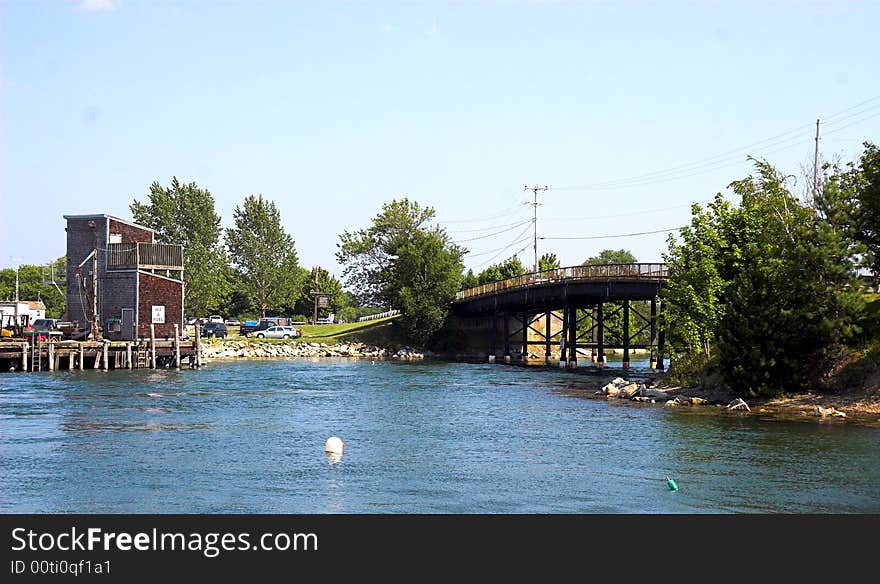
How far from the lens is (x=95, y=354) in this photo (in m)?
81.8

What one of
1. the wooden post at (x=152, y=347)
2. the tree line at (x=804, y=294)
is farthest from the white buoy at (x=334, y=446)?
the wooden post at (x=152, y=347)

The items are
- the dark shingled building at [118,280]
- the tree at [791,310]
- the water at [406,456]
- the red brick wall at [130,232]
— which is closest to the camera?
the water at [406,456]

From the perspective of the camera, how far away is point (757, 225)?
67062 mm

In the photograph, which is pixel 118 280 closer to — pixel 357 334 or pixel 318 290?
pixel 357 334

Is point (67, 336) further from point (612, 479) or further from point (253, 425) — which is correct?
point (612, 479)

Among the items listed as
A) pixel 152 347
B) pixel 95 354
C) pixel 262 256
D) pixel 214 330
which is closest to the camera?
pixel 95 354

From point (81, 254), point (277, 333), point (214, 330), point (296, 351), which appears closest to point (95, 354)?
point (81, 254)

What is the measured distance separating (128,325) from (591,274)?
42.0m

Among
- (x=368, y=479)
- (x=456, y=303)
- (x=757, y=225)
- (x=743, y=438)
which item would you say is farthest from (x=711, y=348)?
(x=456, y=303)

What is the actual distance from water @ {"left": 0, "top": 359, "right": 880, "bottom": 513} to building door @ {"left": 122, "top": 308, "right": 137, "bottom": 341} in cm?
2484

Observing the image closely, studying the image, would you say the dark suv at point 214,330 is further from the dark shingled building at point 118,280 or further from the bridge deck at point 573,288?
the dark shingled building at point 118,280

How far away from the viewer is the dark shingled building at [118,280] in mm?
88875

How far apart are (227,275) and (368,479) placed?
116 meters

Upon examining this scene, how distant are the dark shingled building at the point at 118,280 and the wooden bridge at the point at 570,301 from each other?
121 feet
